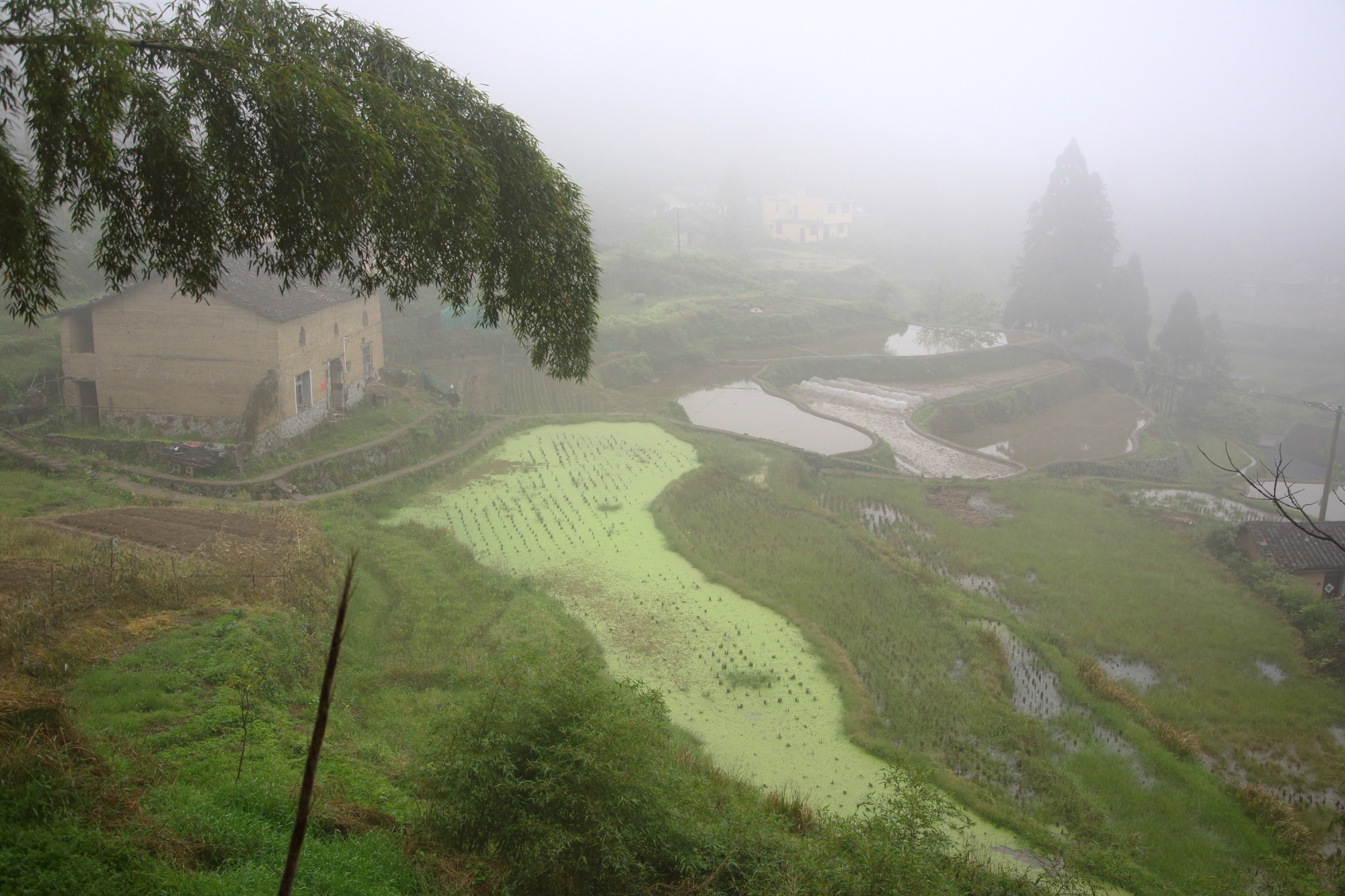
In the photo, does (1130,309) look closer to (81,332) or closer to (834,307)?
(834,307)

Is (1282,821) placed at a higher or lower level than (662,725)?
lower

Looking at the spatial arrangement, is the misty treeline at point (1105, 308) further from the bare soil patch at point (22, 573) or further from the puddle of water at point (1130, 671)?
the bare soil patch at point (22, 573)

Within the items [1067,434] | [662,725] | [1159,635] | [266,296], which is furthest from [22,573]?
[1067,434]

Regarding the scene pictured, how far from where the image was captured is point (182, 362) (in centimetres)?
1798

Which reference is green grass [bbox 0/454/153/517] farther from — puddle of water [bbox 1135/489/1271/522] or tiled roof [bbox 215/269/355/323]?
puddle of water [bbox 1135/489/1271/522]

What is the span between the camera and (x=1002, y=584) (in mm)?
17406

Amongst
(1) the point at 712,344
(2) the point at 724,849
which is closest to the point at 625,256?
(1) the point at 712,344

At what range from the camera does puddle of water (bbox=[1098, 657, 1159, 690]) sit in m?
13.6

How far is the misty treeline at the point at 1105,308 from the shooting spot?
3891cm

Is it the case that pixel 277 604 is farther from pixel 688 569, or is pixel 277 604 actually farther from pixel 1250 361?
pixel 1250 361

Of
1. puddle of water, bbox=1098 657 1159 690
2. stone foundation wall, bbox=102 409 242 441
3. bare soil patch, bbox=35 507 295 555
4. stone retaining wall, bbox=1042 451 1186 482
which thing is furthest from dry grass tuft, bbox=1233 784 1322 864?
stone foundation wall, bbox=102 409 242 441

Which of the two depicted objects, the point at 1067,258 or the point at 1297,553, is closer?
the point at 1297,553

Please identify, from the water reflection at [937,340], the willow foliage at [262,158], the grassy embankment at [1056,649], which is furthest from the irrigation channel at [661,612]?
the water reflection at [937,340]

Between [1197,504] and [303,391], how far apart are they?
25.9m
